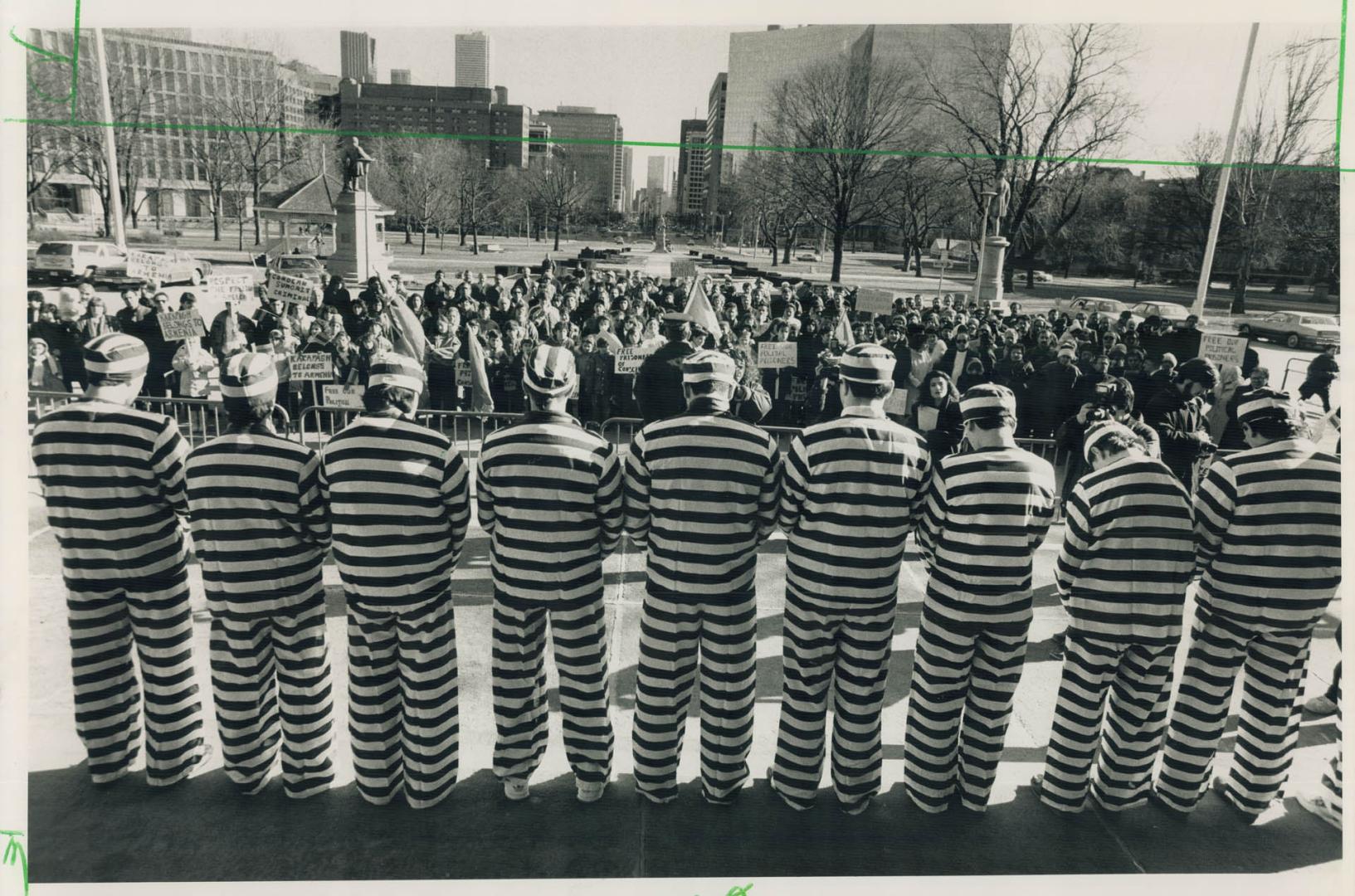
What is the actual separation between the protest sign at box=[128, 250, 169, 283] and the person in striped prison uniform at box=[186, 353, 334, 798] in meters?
6.59

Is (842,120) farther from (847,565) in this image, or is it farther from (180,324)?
(847,565)

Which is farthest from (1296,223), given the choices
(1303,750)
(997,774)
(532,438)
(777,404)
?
(532,438)

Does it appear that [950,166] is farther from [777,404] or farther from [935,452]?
[935,452]

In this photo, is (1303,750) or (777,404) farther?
(777,404)

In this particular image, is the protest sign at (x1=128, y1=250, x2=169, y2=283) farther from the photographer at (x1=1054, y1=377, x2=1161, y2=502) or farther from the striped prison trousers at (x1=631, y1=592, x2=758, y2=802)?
the photographer at (x1=1054, y1=377, x2=1161, y2=502)

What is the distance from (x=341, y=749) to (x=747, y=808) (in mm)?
2131

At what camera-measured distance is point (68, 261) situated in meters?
27.9

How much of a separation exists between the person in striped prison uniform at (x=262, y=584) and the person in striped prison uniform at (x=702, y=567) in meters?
1.45

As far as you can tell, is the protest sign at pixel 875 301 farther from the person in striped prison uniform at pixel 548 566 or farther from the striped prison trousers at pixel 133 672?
the striped prison trousers at pixel 133 672

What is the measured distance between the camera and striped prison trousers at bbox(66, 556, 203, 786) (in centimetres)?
398

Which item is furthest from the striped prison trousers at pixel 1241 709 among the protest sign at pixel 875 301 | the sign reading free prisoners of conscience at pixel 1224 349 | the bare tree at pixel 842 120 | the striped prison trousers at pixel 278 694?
the bare tree at pixel 842 120

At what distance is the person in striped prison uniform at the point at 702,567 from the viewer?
3.74m

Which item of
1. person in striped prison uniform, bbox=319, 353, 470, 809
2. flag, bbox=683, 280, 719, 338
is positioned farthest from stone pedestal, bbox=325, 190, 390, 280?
person in striped prison uniform, bbox=319, 353, 470, 809

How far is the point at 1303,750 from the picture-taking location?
4.78 metres
